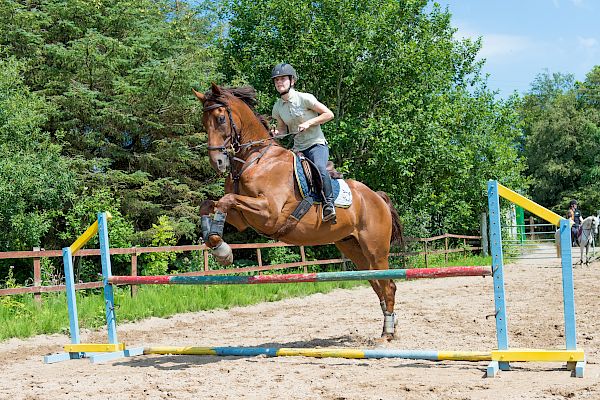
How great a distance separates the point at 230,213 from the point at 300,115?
54.6 inches

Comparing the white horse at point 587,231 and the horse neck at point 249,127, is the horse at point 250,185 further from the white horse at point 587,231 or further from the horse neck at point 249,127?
the white horse at point 587,231

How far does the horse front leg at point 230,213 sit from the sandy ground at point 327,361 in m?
1.11

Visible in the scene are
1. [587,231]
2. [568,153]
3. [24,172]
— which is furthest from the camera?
[568,153]

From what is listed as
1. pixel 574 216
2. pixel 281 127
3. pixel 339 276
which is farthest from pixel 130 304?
pixel 574 216

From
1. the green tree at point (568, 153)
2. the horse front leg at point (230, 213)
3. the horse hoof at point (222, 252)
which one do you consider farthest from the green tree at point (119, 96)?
the green tree at point (568, 153)

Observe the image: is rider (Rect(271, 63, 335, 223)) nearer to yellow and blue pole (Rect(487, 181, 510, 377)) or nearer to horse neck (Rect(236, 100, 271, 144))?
horse neck (Rect(236, 100, 271, 144))

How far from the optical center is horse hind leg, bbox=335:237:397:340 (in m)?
7.68

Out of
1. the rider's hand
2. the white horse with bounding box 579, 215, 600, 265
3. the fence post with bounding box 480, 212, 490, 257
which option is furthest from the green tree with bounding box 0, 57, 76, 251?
the fence post with bounding box 480, 212, 490, 257

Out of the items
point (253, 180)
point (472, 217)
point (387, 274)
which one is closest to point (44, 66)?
point (253, 180)

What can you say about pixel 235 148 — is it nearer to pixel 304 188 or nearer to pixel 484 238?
pixel 304 188

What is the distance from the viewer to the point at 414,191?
22391mm

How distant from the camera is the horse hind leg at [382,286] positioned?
7.68 m

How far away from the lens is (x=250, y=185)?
645cm

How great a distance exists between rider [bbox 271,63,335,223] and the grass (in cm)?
488
